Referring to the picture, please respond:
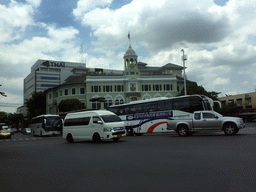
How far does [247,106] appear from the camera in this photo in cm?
8038

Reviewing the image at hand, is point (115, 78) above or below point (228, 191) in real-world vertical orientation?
above

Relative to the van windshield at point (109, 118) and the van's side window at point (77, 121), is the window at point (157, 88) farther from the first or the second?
the van windshield at point (109, 118)

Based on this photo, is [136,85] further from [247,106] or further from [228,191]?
[228,191]

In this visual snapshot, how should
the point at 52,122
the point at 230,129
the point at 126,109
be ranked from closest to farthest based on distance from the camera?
the point at 230,129 < the point at 126,109 < the point at 52,122

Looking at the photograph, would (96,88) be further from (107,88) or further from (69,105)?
(69,105)

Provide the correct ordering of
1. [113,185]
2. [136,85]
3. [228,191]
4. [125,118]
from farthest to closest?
1. [136,85]
2. [125,118]
3. [113,185]
4. [228,191]

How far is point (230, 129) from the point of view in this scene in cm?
1677

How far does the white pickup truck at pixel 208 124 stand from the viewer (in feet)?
54.9

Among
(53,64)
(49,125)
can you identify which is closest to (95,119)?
(49,125)

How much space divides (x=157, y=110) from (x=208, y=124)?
5.95 m

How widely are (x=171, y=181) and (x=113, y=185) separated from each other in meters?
1.24

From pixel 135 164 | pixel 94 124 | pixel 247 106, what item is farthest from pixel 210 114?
pixel 247 106

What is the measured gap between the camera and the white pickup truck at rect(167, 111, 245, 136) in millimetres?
16719

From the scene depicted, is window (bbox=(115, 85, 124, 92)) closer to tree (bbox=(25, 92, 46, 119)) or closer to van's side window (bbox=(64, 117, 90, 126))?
tree (bbox=(25, 92, 46, 119))
